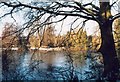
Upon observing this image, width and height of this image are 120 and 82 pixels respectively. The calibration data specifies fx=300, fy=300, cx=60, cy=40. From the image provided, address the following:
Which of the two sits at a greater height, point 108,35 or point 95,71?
point 108,35

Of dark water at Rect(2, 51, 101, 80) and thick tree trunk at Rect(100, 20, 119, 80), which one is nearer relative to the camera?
dark water at Rect(2, 51, 101, 80)

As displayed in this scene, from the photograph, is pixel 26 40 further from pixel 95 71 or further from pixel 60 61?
pixel 95 71

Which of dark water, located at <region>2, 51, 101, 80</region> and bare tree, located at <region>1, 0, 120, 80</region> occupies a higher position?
bare tree, located at <region>1, 0, 120, 80</region>

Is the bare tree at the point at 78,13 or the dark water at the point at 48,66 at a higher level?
the bare tree at the point at 78,13

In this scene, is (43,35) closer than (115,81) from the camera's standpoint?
No

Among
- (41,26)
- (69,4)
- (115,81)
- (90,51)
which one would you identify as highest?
(69,4)

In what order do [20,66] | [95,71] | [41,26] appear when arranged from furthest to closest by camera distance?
[41,26] → [20,66] → [95,71]

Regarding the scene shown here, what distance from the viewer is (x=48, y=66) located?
5480 millimetres

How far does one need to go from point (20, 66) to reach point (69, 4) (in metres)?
1.54

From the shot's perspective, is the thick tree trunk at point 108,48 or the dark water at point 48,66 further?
the thick tree trunk at point 108,48

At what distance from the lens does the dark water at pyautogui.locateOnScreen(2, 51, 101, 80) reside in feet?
16.8

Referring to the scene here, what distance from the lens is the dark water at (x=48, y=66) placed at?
5.13 m

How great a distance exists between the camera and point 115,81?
457 cm

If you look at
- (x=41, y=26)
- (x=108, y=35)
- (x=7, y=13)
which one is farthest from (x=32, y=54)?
(x=108, y=35)
